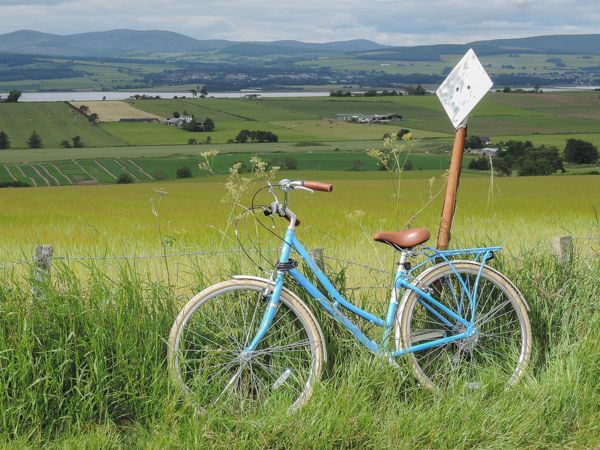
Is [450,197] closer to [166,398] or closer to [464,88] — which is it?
[464,88]

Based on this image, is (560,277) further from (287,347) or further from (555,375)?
(287,347)

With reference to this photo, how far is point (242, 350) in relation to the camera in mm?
4797

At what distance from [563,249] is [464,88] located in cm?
160

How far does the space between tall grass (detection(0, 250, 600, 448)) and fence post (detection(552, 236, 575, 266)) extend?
1224 mm

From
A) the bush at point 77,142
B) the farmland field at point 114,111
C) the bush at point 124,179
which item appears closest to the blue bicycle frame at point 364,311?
the bush at point 124,179

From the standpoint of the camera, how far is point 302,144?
99125 millimetres

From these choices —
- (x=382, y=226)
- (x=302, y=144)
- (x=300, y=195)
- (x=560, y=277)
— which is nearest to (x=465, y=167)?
(x=302, y=144)

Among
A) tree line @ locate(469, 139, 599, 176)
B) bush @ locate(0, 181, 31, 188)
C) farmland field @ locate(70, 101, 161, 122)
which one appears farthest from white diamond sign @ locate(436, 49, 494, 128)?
farmland field @ locate(70, 101, 161, 122)

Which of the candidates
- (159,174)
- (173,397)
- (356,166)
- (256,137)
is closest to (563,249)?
(173,397)

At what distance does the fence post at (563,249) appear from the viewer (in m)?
6.34

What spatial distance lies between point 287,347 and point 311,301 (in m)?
0.42

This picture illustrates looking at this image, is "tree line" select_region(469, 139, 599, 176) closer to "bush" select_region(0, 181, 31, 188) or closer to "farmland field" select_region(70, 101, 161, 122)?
"bush" select_region(0, 181, 31, 188)

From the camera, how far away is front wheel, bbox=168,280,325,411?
15.1 feet

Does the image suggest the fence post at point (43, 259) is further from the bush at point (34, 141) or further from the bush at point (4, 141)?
the bush at point (4, 141)
